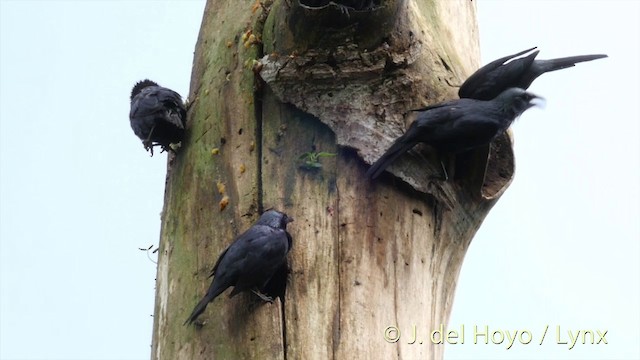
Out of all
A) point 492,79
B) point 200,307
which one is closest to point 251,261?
point 200,307

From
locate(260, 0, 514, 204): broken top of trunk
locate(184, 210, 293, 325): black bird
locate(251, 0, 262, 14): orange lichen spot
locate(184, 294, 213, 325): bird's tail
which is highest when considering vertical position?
locate(251, 0, 262, 14): orange lichen spot

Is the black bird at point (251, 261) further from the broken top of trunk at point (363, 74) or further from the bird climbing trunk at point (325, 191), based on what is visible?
the broken top of trunk at point (363, 74)

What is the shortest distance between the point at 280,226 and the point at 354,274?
0.32 m

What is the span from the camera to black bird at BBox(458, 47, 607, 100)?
4.23 m

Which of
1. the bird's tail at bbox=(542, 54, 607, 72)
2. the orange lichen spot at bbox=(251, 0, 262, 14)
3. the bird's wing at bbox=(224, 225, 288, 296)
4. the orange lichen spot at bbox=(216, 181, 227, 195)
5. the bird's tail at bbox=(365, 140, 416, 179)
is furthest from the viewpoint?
the orange lichen spot at bbox=(251, 0, 262, 14)

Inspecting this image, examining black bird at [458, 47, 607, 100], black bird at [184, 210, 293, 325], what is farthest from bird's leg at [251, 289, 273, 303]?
black bird at [458, 47, 607, 100]

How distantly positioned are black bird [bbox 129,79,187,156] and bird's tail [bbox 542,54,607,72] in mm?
1598

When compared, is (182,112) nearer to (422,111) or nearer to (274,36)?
(274,36)

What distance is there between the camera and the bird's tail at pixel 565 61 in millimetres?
4410

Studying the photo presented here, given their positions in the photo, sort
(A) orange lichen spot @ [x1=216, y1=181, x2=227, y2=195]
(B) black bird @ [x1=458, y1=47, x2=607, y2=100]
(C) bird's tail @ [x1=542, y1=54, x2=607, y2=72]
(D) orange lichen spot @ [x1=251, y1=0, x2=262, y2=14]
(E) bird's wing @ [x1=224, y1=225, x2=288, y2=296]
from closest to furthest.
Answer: (E) bird's wing @ [x1=224, y1=225, x2=288, y2=296]
(A) orange lichen spot @ [x1=216, y1=181, x2=227, y2=195]
(B) black bird @ [x1=458, y1=47, x2=607, y2=100]
(C) bird's tail @ [x1=542, y1=54, x2=607, y2=72]
(D) orange lichen spot @ [x1=251, y1=0, x2=262, y2=14]

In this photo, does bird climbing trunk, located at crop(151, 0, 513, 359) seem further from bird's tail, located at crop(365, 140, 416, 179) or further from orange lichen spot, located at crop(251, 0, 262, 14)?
orange lichen spot, located at crop(251, 0, 262, 14)

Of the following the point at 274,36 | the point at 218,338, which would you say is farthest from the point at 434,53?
the point at 218,338

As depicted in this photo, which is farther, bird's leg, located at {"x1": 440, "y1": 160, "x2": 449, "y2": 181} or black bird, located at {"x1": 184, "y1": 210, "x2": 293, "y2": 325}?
bird's leg, located at {"x1": 440, "y1": 160, "x2": 449, "y2": 181}

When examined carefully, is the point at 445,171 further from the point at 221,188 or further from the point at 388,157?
the point at 221,188
